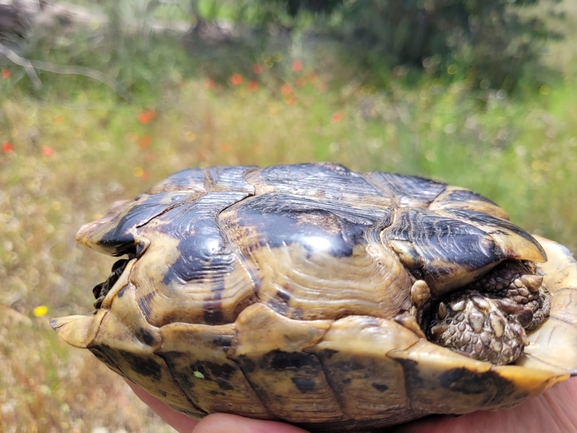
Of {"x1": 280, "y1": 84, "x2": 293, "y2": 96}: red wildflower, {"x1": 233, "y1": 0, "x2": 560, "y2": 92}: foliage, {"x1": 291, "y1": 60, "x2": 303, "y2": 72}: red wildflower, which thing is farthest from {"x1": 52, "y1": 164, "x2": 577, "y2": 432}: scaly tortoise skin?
{"x1": 233, "y1": 0, "x2": 560, "y2": 92}: foliage

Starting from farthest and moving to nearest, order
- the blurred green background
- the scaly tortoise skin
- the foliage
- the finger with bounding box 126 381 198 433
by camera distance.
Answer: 1. the foliage
2. the blurred green background
3. the finger with bounding box 126 381 198 433
4. the scaly tortoise skin

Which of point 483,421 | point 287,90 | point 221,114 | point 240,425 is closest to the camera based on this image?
point 240,425

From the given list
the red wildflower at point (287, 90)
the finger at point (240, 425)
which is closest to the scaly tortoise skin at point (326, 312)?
the finger at point (240, 425)

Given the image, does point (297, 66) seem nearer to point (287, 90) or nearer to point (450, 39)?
point (287, 90)

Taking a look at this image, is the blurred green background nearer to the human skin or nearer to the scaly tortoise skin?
the human skin

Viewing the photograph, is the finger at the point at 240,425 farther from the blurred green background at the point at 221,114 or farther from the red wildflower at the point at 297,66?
the red wildflower at the point at 297,66

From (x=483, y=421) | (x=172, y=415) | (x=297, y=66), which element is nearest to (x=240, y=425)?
(x=172, y=415)
